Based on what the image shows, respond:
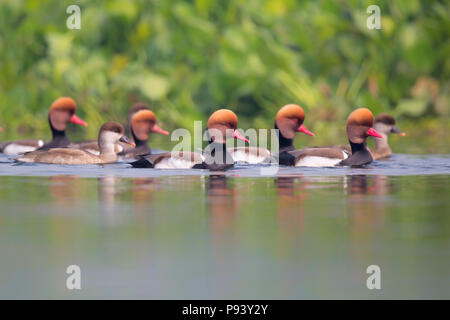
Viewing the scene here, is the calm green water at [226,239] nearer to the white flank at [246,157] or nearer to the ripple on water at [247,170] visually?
the ripple on water at [247,170]

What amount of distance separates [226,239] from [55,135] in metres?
8.23

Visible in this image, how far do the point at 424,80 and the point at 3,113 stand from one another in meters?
8.04

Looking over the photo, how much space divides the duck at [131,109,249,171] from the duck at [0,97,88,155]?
104 inches

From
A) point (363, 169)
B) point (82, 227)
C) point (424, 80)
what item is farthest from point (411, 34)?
point (82, 227)

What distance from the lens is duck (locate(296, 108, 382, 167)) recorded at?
38.5 feet

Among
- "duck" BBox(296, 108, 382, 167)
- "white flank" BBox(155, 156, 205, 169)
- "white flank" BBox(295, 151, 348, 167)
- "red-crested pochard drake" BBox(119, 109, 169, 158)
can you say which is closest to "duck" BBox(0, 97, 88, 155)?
"red-crested pochard drake" BBox(119, 109, 169, 158)

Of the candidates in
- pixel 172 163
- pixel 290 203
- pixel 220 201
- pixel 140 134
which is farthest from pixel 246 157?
pixel 290 203

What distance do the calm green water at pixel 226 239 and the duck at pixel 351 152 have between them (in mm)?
1612

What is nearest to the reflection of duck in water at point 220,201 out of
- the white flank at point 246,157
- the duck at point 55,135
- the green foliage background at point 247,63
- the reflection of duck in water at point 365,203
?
the reflection of duck in water at point 365,203

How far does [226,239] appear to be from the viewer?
258 inches

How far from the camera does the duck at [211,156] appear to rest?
11516mm

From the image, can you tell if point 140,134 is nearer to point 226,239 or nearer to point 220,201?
point 220,201

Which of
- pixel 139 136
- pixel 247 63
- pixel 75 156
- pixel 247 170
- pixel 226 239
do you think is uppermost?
pixel 247 63

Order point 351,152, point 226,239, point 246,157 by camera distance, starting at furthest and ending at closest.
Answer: point 246,157
point 351,152
point 226,239
